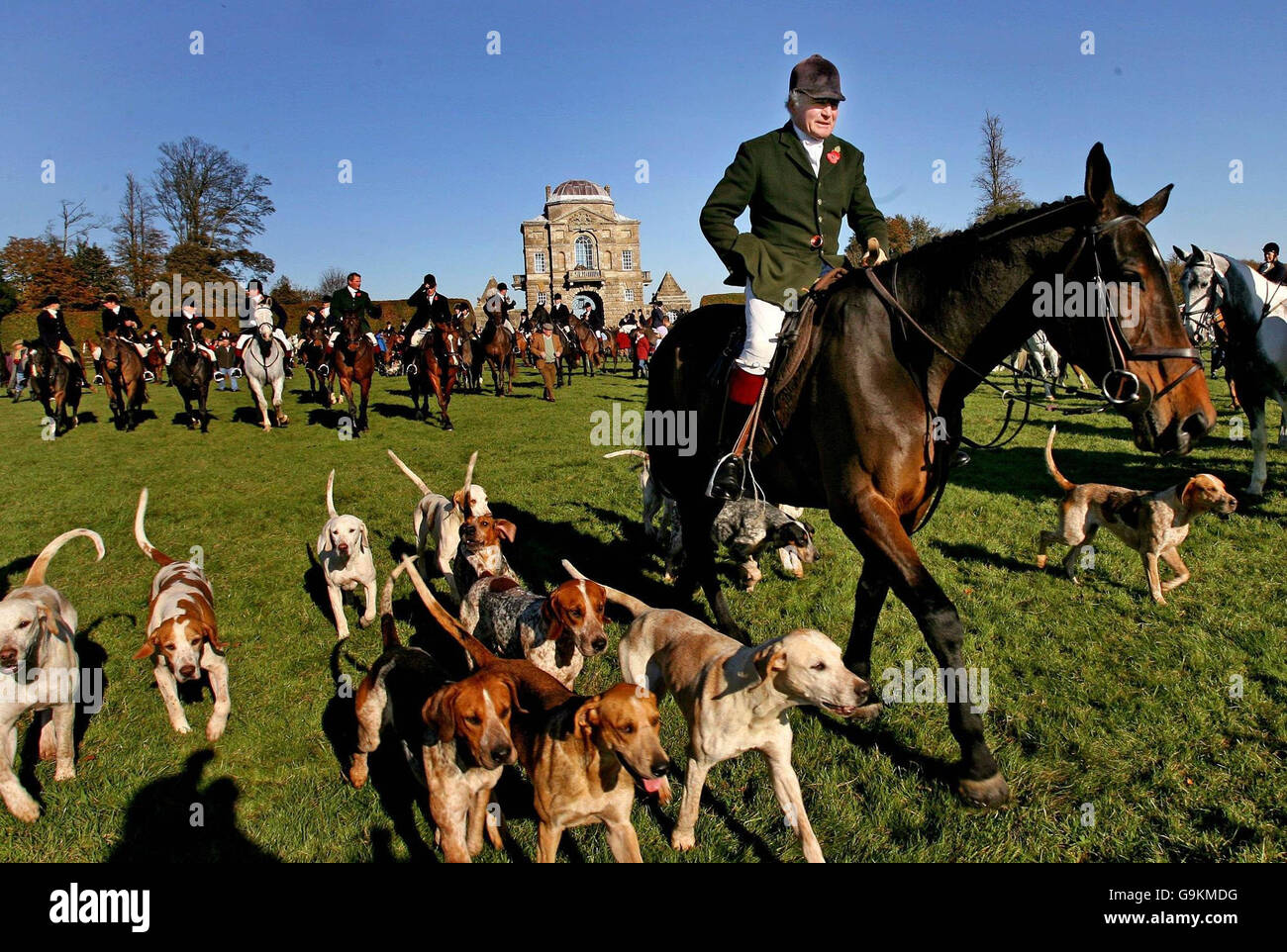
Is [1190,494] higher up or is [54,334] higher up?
[54,334]

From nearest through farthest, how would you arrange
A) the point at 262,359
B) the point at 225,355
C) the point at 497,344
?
the point at 262,359 < the point at 497,344 < the point at 225,355

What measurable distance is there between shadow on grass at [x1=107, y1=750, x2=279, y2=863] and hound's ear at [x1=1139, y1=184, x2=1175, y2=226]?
5.34 metres

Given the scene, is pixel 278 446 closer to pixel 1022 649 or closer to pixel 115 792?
pixel 115 792

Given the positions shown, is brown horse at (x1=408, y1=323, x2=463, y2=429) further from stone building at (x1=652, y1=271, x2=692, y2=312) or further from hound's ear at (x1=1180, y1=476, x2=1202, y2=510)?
stone building at (x1=652, y1=271, x2=692, y2=312)

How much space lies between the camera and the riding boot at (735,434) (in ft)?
14.8

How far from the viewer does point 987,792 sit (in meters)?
3.54

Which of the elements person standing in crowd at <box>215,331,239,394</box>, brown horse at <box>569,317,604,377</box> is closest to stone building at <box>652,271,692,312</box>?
brown horse at <box>569,317,604,377</box>

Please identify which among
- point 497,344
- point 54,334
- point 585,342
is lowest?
point 54,334

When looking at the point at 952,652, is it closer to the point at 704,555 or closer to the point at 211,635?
the point at 704,555

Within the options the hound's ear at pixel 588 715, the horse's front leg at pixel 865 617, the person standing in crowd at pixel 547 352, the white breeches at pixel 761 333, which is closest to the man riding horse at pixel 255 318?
the person standing in crowd at pixel 547 352

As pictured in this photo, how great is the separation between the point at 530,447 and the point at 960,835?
12176 millimetres

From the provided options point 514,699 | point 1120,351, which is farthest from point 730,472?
point 1120,351

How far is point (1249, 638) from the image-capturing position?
5199mm

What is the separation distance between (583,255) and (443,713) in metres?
88.8
